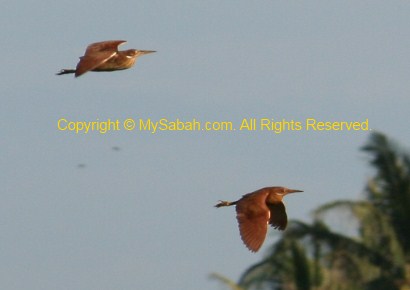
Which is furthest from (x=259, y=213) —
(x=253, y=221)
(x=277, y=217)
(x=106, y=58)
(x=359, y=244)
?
(x=359, y=244)

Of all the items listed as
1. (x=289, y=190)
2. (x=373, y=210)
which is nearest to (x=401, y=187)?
(x=373, y=210)

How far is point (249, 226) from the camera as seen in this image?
77.6 feet

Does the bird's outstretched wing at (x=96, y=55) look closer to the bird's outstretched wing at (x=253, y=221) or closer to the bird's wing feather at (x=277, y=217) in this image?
the bird's outstretched wing at (x=253, y=221)

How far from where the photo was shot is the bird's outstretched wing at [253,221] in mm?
23484

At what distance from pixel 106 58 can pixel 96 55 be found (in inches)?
5.4

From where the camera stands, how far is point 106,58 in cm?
2425

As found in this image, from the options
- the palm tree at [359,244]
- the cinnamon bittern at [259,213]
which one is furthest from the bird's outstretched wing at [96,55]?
the palm tree at [359,244]

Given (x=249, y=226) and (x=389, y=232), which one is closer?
(x=249, y=226)

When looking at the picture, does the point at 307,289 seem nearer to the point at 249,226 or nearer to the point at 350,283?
the point at 350,283

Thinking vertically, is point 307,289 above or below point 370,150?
below

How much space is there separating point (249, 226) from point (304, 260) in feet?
23.0

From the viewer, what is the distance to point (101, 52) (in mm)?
24344

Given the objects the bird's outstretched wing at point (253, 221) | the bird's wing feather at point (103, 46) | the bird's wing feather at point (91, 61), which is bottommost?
the bird's outstretched wing at point (253, 221)

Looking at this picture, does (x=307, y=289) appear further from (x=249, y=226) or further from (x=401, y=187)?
(x=249, y=226)
